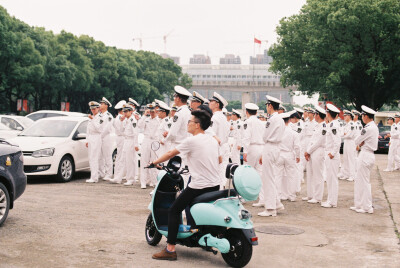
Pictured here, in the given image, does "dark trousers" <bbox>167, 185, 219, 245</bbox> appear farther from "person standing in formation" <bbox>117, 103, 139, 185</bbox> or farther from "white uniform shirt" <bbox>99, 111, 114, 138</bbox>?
"white uniform shirt" <bbox>99, 111, 114, 138</bbox>

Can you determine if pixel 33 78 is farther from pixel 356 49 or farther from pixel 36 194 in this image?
pixel 36 194

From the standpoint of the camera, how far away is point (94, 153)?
13773 mm

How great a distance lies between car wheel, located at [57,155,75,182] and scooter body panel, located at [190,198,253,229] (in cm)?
773

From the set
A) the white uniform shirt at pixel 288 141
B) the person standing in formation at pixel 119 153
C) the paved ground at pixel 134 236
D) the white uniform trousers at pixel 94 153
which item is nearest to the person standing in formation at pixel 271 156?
the paved ground at pixel 134 236

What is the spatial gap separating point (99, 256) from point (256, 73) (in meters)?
154

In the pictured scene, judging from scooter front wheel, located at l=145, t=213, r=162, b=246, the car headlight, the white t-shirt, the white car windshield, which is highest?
the white car windshield

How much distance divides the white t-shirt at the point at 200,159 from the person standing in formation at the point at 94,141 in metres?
7.90

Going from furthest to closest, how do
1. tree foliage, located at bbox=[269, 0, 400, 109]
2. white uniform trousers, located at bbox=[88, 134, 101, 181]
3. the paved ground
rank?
tree foliage, located at bbox=[269, 0, 400, 109] → white uniform trousers, located at bbox=[88, 134, 101, 181] → the paved ground

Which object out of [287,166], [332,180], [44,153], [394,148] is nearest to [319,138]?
[332,180]

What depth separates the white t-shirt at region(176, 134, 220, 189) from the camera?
6152mm

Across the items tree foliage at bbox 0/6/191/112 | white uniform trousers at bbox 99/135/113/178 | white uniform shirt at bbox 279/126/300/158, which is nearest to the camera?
white uniform shirt at bbox 279/126/300/158

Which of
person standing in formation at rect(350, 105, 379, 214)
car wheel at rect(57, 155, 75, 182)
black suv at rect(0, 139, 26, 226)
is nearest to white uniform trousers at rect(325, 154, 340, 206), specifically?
person standing in formation at rect(350, 105, 379, 214)

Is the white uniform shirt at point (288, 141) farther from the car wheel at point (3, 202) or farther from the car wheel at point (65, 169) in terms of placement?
the car wheel at point (3, 202)

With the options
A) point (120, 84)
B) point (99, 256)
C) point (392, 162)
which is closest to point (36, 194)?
point (99, 256)
